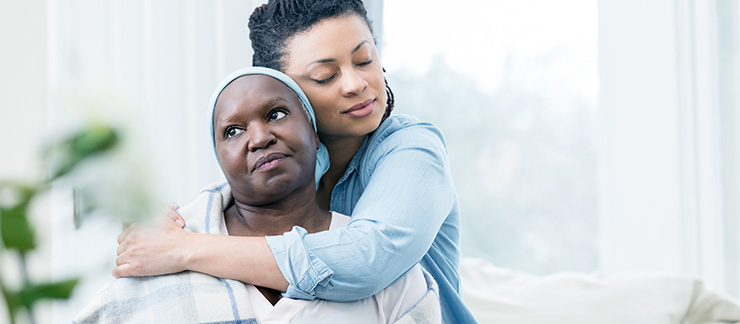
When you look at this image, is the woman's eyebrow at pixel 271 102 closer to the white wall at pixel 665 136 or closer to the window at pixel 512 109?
the window at pixel 512 109

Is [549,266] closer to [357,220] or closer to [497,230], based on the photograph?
[497,230]

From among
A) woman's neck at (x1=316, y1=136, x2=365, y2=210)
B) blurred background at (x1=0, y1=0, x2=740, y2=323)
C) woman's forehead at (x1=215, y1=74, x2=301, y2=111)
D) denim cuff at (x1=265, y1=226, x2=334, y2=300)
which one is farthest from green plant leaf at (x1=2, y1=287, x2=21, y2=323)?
blurred background at (x1=0, y1=0, x2=740, y2=323)

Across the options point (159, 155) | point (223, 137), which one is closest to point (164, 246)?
point (223, 137)

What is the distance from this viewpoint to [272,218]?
4.29 ft

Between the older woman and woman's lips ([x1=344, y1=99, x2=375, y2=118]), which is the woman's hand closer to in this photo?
the older woman

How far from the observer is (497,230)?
3.35m

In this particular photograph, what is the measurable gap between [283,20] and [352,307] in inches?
25.8

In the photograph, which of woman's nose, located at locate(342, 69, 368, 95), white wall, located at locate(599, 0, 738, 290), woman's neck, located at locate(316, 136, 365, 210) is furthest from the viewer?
white wall, located at locate(599, 0, 738, 290)

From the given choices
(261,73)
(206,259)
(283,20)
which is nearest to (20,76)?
(283,20)

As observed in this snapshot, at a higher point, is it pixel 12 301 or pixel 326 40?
pixel 326 40

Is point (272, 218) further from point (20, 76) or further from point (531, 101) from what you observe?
point (531, 101)

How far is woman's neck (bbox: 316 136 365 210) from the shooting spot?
156 centimetres

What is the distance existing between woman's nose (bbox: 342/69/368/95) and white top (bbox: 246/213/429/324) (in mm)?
387

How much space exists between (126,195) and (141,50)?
2.04 m
